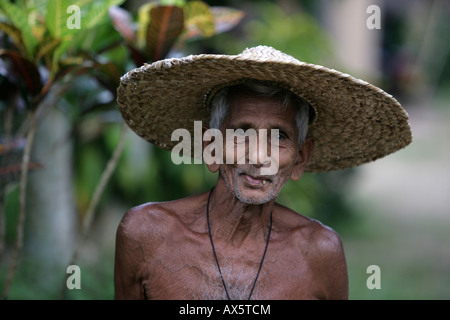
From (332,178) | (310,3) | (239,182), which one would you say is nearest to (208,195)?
(239,182)

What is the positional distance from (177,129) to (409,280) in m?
4.14

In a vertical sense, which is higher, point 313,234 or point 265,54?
point 265,54

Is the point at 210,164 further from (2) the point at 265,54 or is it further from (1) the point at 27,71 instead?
(1) the point at 27,71

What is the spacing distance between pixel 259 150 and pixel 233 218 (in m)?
0.35

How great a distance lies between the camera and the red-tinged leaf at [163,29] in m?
2.60

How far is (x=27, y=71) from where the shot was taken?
251cm

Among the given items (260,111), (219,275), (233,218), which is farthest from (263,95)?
(219,275)

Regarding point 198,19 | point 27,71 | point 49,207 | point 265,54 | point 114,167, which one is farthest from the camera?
point 114,167

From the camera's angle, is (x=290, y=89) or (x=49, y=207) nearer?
(x=290, y=89)

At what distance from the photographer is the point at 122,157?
18.5 ft

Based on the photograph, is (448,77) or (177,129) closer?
(177,129)

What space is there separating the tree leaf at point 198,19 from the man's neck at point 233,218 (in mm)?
1199

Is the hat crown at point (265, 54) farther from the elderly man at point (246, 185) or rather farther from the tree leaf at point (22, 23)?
the tree leaf at point (22, 23)
